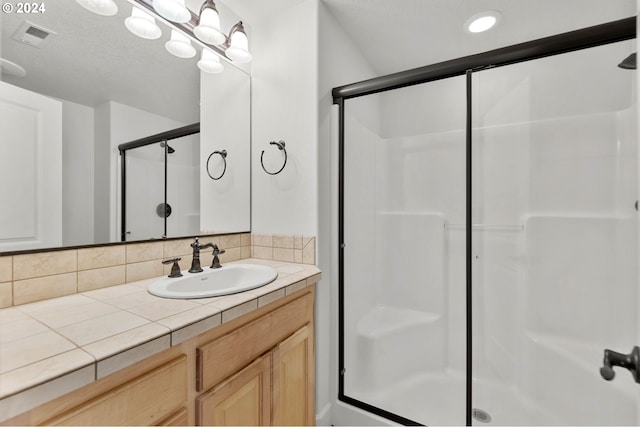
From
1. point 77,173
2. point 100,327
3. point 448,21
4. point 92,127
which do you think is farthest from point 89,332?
point 448,21

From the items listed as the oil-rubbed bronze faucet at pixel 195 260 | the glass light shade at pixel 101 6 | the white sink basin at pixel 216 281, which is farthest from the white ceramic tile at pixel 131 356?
the glass light shade at pixel 101 6

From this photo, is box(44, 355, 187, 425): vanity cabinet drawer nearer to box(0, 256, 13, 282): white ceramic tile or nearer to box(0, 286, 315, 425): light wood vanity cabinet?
box(0, 286, 315, 425): light wood vanity cabinet

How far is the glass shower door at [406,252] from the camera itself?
5.40 feet

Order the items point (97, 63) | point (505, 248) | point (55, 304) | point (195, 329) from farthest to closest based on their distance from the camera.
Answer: point (505, 248) → point (97, 63) → point (55, 304) → point (195, 329)

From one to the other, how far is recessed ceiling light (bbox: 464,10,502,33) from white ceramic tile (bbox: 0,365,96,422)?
2323mm

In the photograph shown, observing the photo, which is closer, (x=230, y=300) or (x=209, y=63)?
(x=230, y=300)

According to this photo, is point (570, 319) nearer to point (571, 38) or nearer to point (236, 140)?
point (571, 38)

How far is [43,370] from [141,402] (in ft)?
0.74

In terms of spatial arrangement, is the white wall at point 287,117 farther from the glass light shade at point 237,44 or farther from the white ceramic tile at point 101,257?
the white ceramic tile at point 101,257

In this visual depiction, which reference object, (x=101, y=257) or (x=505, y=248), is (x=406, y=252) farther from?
(x=101, y=257)

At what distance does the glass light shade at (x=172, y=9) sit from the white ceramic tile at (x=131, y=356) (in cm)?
130

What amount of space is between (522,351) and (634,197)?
41.6 inches

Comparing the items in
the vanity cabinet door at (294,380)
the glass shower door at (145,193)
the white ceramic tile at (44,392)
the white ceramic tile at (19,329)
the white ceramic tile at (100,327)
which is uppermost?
the glass shower door at (145,193)

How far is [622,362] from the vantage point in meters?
0.51
